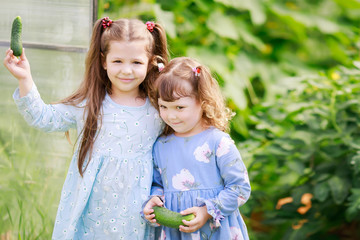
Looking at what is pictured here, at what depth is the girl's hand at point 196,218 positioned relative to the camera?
2116 millimetres

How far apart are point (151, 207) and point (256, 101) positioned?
7.94 ft

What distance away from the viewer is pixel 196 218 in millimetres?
2127

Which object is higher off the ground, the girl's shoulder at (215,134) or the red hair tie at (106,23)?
the red hair tie at (106,23)

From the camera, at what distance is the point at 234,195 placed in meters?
2.15

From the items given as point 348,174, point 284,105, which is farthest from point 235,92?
point 348,174

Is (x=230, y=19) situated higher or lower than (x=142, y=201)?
higher

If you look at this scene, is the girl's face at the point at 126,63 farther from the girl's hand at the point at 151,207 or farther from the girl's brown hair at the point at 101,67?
the girl's hand at the point at 151,207

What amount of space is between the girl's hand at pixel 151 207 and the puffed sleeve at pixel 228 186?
18 cm

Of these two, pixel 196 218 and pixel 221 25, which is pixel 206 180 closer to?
pixel 196 218

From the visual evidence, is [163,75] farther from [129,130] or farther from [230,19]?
[230,19]

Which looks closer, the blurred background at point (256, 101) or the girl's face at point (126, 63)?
the girl's face at point (126, 63)

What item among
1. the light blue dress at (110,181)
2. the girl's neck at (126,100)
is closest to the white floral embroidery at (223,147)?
the light blue dress at (110,181)

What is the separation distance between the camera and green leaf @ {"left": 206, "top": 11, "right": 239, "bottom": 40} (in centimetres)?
398

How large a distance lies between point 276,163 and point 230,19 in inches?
57.6
